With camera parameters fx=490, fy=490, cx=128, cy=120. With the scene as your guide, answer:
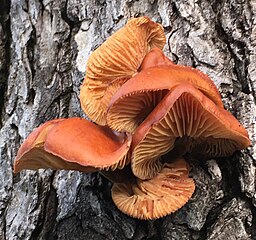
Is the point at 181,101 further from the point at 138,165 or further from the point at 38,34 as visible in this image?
the point at 38,34

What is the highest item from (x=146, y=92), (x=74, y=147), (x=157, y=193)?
(x=146, y=92)

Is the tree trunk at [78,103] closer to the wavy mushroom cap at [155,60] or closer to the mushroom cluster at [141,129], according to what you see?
the mushroom cluster at [141,129]

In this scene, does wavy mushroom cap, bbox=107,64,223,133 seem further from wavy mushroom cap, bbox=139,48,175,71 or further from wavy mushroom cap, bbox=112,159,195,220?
wavy mushroom cap, bbox=112,159,195,220

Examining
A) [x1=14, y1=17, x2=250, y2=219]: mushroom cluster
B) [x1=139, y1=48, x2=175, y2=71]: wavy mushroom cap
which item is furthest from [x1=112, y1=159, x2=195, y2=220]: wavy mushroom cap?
[x1=139, y1=48, x2=175, y2=71]: wavy mushroom cap

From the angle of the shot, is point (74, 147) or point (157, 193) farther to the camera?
point (157, 193)

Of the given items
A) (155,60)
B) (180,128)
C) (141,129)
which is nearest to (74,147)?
(141,129)

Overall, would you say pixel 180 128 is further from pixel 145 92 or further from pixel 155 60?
pixel 155 60

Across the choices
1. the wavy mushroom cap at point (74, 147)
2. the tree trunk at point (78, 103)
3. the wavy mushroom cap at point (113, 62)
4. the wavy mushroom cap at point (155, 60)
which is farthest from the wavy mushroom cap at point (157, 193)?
the wavy mushroom cap at point (155, 60)
